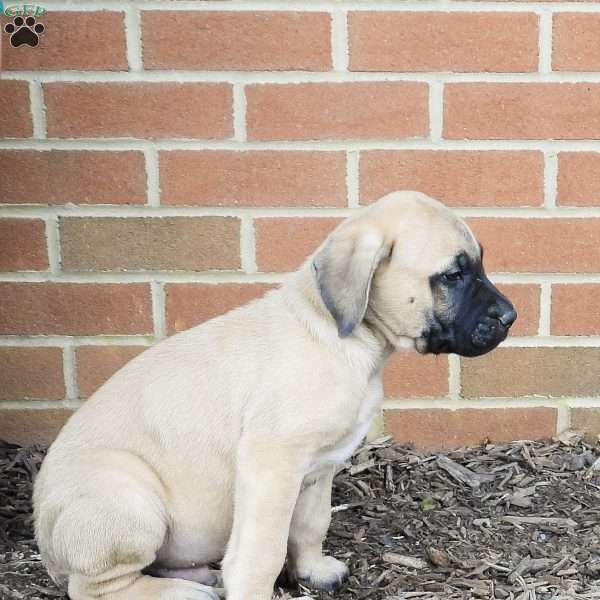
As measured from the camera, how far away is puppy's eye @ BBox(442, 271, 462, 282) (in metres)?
2.95

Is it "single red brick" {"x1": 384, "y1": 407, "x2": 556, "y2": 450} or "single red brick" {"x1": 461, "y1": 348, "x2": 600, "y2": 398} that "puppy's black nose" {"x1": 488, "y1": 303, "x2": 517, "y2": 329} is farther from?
"single red brick" {"x1": 384, "y1": 407, "x2": 556, "y2": 450}

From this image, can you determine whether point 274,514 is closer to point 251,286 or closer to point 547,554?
point 547,554

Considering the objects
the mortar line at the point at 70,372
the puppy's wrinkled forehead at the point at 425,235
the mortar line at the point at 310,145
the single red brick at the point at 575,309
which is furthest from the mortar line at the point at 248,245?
the single red brick at the point at 575,309

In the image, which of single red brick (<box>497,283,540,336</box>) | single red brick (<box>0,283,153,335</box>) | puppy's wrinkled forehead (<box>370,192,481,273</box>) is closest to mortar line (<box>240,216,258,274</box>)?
single red brick (<box>0,283,153,335</box>)

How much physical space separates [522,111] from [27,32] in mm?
2125

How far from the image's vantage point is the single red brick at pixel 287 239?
4145 millimetres

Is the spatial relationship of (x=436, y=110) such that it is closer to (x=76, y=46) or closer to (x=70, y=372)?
(x=76, y=46)

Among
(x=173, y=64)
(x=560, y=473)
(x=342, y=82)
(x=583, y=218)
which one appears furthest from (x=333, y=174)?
(x=560, y=473)

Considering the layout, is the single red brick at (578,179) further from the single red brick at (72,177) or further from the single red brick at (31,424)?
the single red brick at (31,424)

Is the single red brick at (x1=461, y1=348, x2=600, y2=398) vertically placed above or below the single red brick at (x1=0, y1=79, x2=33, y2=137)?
below

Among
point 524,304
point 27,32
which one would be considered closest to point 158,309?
point 27,32

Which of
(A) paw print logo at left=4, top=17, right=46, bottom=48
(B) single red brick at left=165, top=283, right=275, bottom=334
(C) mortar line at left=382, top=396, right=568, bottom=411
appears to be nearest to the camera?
(A) paw print logo at left=4, top=17, right=46, bottom=48

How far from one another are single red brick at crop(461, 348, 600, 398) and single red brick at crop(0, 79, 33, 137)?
2181 millimetres

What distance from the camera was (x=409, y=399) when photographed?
14.2ft
